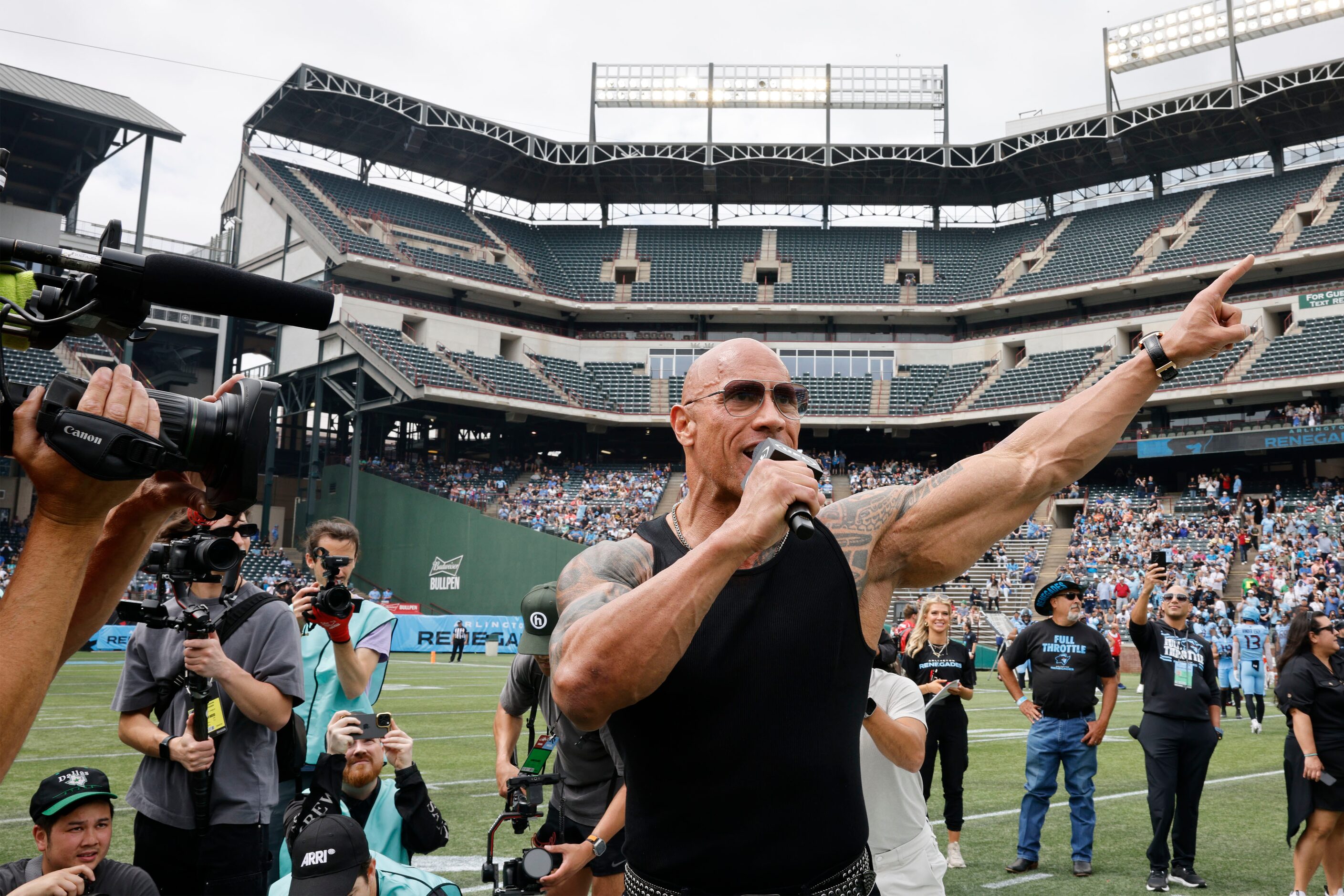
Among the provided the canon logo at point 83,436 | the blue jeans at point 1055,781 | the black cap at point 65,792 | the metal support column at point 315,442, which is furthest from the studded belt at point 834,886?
the metal support column at point 315,442

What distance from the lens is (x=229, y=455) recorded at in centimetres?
198

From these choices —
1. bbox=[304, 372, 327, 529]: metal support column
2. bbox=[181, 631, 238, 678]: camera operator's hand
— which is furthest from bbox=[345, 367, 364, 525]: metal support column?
bbox=[181, 631, 238, 678]: camera operator's hand

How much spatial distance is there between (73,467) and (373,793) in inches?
137

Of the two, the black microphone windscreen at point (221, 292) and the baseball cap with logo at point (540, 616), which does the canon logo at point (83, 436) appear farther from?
the baseball cap with logo at point (540, 616)

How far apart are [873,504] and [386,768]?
11.8m

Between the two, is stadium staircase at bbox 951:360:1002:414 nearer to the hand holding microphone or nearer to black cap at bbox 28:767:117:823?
black cap at bbox 28:767:117:823

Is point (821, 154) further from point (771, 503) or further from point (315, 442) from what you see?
point (771, 503)

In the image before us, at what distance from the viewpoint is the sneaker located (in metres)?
7.58

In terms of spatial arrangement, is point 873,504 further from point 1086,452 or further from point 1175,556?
point 1175,556

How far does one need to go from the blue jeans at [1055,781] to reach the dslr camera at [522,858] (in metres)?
5.00

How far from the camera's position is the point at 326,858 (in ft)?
12.7

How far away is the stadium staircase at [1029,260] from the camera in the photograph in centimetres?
4775

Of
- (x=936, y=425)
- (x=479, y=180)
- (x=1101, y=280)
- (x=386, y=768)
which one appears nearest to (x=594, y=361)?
(x=479, y=180)

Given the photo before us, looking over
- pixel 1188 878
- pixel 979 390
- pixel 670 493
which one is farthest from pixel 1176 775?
pixel 979 390
